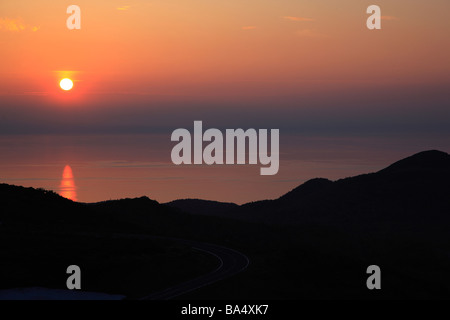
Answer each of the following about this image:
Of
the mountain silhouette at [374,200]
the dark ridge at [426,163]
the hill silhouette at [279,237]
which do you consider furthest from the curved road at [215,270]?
the dark ridge at [426,163]

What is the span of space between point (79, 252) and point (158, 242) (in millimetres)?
13948

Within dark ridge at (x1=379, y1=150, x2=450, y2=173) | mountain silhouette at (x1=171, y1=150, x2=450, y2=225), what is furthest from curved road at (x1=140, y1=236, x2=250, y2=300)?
dark ridge at (x1=379, y1=150, x2=450, y2=173)

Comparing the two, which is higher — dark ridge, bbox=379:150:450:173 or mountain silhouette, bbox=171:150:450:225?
dark ridge, bbox=379:150:450:173

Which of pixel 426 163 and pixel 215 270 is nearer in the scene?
pixel 215 270

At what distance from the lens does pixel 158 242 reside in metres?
88.8

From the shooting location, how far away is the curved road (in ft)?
204

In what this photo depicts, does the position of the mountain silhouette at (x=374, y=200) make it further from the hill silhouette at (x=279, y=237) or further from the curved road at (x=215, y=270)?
the curved road at (x=215, y=270)

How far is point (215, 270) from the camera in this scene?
236 feet

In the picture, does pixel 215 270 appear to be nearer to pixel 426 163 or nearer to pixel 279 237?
pixel 279 237

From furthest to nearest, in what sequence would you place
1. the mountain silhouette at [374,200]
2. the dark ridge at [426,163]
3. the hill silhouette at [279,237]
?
the dark ridge at [426,163]
the mountain silhouette at [374,200]
the hill silhouette at [279,237]

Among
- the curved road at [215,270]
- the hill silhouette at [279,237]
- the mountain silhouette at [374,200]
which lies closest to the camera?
the curved road at [215,270]

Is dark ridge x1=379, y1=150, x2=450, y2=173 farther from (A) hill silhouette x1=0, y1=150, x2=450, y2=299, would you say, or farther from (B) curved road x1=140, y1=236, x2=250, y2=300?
(B) curved road x1=140, y1=236, x2=250, y2=300

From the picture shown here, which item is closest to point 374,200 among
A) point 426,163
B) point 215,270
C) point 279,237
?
point 426,163

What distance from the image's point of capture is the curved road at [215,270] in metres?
62.1
